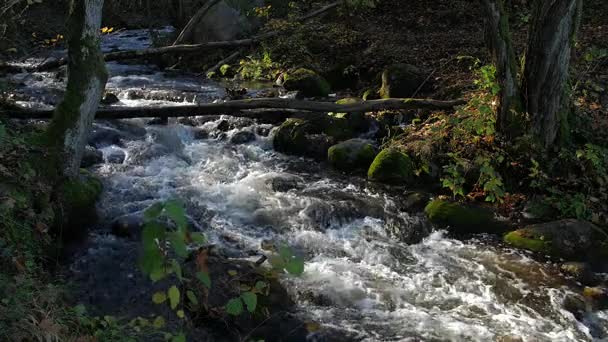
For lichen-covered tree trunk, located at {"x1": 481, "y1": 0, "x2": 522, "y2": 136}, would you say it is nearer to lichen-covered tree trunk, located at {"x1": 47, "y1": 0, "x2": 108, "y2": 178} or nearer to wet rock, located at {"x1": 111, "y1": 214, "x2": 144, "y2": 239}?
lichen-covered tree trunk, located at {"x1": 47, "y1": 0, "x2": 108, "y2": 178}

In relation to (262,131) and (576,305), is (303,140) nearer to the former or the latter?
(262,131)

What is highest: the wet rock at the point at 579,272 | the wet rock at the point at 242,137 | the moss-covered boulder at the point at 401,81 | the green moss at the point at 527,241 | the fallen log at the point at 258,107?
the moss-covered boulder at the point at 401,81

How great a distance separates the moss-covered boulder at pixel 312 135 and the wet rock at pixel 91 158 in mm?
3294

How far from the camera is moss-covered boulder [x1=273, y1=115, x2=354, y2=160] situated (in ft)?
32.3

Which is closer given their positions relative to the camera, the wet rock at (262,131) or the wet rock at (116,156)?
the wet rock at (116,156)

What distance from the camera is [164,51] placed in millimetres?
13734

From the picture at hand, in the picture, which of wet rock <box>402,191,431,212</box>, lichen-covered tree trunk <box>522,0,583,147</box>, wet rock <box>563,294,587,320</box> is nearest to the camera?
wet rock <box>563,294,587,320</box>

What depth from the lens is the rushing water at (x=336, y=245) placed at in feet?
17.9

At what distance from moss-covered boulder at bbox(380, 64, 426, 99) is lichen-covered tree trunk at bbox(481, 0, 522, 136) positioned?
3271mm

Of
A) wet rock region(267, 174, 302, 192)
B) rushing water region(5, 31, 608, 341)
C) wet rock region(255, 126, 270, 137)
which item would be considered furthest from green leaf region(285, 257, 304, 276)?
wet rock region(255, 126, 270, 137)

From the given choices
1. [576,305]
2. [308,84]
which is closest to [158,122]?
[308,84]

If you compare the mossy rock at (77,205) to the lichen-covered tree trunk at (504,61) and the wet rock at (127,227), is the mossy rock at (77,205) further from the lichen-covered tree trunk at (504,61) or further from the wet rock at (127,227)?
the lichen-covered tree trunk at (504,61)

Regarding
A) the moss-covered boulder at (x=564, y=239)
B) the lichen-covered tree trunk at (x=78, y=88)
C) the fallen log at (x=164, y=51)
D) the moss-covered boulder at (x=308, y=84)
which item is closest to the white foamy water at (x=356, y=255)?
the moss-covered boulder at (x=564, y=239)

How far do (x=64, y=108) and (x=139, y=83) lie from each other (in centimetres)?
789
